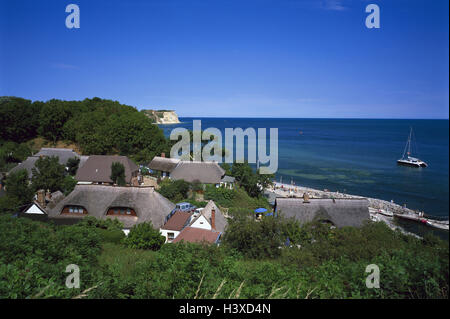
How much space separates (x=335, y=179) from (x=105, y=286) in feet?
183

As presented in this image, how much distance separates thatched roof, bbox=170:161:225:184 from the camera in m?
41.2

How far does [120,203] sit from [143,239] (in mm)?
6062

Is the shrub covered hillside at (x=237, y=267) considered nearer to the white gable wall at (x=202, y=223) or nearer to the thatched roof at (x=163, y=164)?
the white gable wall at (x=202, y=223)

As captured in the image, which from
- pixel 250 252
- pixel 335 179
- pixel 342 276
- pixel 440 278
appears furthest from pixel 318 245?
pixel 335 179

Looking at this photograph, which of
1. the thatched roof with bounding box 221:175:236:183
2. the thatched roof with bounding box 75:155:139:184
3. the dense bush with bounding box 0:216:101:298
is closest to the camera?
the dense bush with bounding box 0:216:101:298

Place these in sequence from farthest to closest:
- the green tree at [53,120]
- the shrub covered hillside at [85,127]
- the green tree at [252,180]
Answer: the green tree at [53,120], the shrub covered hillside at [85,127], the green tree at [252,180]

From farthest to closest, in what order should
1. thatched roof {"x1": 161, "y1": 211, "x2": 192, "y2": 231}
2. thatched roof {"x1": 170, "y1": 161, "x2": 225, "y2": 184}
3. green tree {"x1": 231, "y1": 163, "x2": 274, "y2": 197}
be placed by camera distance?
1. thatched roof {"x1": 170, "y1": 161, "x2": 225, "y2": 184}
2. green tree {"x1": 231, "y1": 163, "x2": 274, "y2": 197}
3. thatched roof {"x1": 161, "y1": 211, "x2": 192, "y2": 231}

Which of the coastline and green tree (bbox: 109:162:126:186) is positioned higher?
green tree (bbox: 109:162:126:186)

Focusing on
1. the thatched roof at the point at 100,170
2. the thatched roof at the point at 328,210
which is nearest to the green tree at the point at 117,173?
the thatched roof at the point at 100,170

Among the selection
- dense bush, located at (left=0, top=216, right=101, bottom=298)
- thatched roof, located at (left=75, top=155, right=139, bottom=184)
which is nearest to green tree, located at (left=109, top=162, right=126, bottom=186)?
thatched roof, located at (left=75, top=155, right=139, bottom=184)

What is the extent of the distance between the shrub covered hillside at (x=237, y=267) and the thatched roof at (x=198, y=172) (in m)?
23.5

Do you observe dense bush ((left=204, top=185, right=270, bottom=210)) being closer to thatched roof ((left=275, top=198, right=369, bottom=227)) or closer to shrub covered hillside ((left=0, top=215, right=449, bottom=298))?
thatched roof ((left=275, top=198, right=369, bottom=227))

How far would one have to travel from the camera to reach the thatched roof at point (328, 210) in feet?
83.8

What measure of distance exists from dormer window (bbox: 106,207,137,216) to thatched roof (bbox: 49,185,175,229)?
304mm
